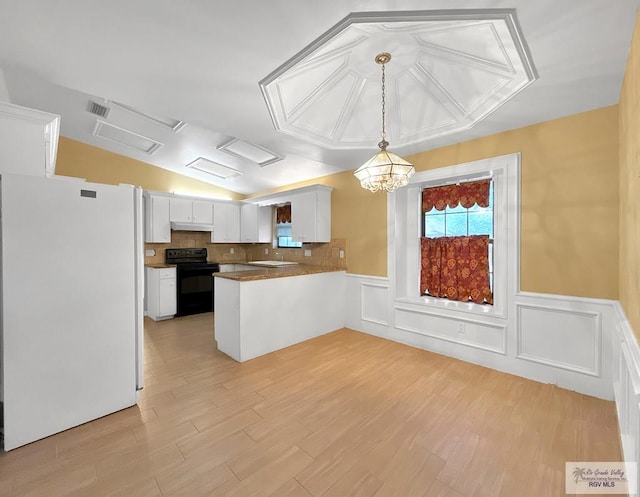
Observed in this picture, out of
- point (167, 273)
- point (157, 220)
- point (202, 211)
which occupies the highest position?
point (202, 211)

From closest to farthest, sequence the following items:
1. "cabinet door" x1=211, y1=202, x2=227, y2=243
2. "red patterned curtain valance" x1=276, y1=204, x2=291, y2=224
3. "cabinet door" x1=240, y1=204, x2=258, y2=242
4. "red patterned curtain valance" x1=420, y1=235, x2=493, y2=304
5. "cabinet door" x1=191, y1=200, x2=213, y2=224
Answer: "red patterned curtain valance" x1=420, y1=235, x2=493, y2=304, "cabinet door" x1=191, y1=200, x2=213, y2=224, "red patterned curtain valance" x1=276, y1=204, x2=291, y2=224, "cabinet door" x1=211, y1=202, x2=227, y2=243, "cabinet door" x1=240, y1=204, x2=258, y2=242

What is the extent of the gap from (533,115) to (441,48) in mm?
1048

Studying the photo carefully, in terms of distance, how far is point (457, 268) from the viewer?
3221mm

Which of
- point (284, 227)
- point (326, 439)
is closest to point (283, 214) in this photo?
point (284, 227)

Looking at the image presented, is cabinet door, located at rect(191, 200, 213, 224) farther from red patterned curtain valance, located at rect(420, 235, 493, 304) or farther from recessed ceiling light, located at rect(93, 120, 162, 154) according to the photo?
red patterned curtain valance, located at rect(420, 235, 493, 304)

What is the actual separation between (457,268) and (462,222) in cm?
55

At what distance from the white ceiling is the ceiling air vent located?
0.27 ft

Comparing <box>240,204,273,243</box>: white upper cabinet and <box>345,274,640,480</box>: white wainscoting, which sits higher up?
<box>240,204,273,243</box>: white upper cabinet


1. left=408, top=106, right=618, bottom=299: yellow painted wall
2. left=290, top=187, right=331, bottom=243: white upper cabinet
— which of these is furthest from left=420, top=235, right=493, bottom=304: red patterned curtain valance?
left=290, top=187, right=331, bottom=243: white upper cabinet

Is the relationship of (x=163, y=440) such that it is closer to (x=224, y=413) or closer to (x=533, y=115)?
(x=224, y=413)

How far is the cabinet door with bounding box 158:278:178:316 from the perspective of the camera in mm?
4418

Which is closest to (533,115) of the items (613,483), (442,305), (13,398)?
(442,305)

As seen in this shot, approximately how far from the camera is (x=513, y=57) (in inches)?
73.6

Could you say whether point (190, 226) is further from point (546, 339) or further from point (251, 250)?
point (546, 339)
